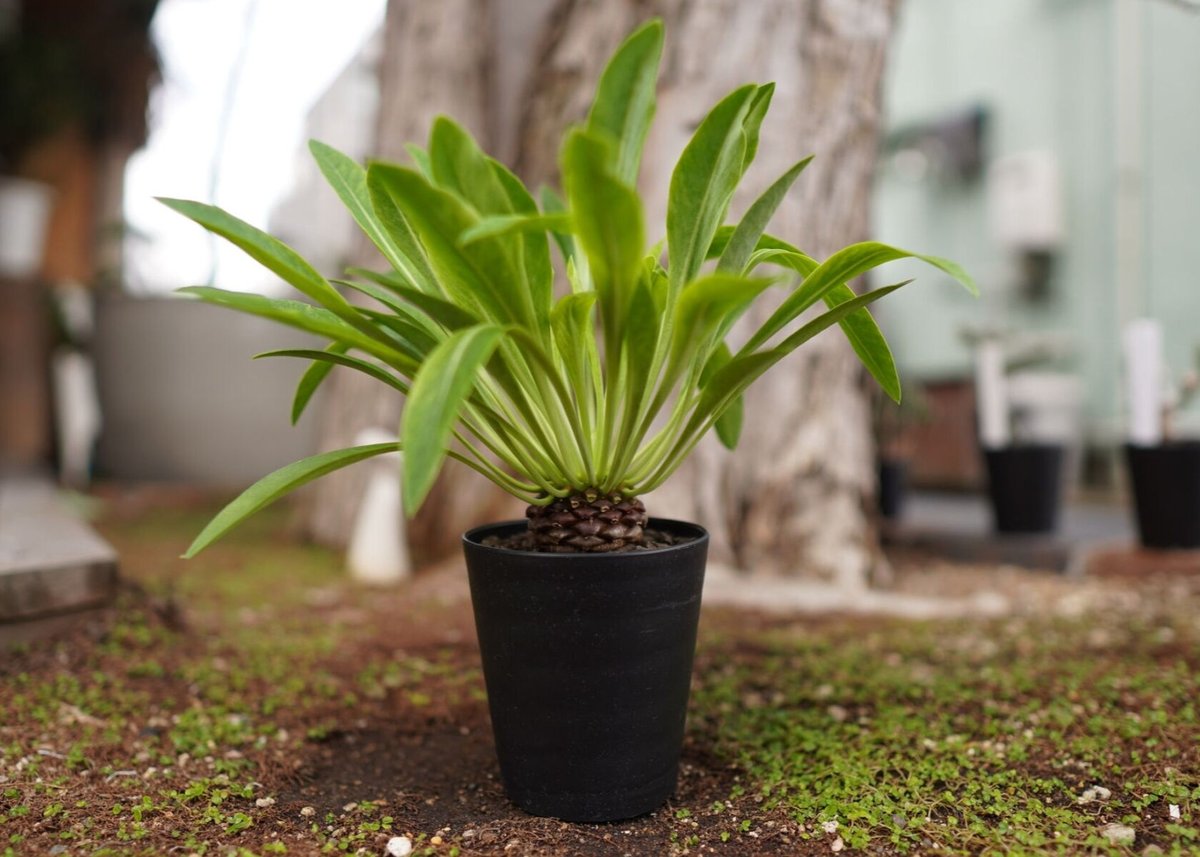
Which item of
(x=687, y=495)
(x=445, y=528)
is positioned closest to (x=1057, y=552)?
(x=687, y=495)

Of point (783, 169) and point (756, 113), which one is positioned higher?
point (783, 169)

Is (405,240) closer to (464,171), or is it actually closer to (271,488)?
(464,171)

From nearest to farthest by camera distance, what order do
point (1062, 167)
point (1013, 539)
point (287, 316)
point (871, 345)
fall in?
point (287, 316)
point (871, 345)
point (1013, 539)
point (1062, 167)

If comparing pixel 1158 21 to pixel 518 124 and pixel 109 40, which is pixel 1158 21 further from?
pixel 109 40

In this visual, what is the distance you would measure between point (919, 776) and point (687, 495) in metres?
1.00

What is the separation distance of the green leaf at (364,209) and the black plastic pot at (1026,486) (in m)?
2.22

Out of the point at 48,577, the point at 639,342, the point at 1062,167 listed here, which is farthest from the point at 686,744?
the point at 1062,167

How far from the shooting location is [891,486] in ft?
10.6

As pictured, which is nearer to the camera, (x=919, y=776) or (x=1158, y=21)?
(x=919, y=776)

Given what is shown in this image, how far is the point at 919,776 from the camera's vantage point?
967 millimetres

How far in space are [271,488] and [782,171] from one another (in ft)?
4.78

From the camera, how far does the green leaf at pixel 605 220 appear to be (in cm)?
69

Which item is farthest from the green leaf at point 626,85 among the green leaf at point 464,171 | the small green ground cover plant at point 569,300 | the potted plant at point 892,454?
the potted plant at point 892,454

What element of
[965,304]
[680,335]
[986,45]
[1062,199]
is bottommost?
[680,335]
